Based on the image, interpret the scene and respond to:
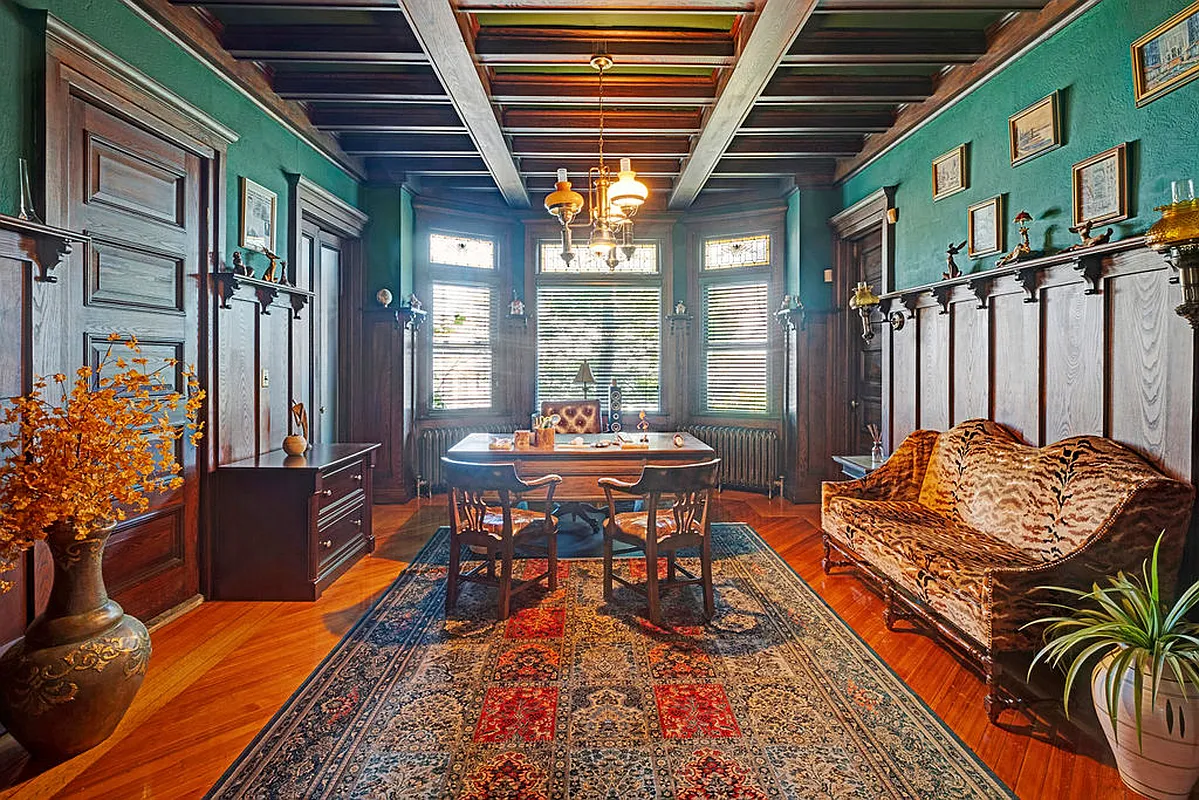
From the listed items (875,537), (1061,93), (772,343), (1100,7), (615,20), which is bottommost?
(875,537)

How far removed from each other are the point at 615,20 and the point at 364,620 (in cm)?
383

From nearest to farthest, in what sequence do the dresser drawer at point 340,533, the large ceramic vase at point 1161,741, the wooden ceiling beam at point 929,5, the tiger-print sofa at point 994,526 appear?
the large ceramic vase at point 1161,741, the tiger-print sofa at point 994,526, the wooden ceiling beam at point 929,5, the dresser drawer at point 340,533

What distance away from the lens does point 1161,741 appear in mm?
1904

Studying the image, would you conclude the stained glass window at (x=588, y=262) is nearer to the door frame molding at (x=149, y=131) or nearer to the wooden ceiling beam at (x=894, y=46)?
the wooden ceiling beam at (x=894, y=46)

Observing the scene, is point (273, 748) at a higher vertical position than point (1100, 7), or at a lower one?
lower

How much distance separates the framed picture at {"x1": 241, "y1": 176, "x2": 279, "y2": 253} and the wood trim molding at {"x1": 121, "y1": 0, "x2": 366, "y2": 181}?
1.93 ft

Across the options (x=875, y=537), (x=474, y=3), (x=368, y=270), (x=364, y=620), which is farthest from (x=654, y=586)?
(x=368, y=270)

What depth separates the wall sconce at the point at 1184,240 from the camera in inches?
89.3

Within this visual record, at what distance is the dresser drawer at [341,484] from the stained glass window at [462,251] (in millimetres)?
3097

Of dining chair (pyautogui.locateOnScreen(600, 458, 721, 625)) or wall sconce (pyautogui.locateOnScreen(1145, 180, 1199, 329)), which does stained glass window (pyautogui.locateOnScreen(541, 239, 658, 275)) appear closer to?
dining chair (pyautogui.locateOnScreen(600, 458, 721, 625))

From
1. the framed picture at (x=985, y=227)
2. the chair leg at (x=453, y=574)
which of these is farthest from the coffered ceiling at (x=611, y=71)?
the chair leg at (x=453, y=574)

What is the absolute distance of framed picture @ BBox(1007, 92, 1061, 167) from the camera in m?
3.28

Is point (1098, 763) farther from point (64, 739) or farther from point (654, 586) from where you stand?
point (64, 739)

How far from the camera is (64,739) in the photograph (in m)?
2.13
